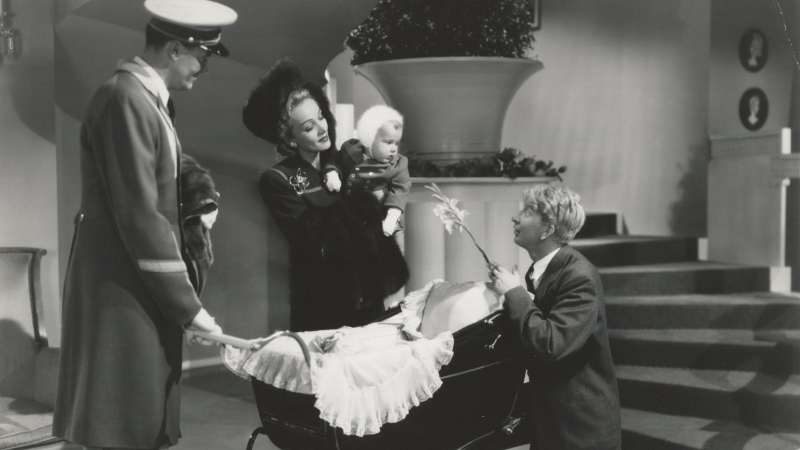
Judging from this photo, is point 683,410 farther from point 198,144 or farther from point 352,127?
point 198,144

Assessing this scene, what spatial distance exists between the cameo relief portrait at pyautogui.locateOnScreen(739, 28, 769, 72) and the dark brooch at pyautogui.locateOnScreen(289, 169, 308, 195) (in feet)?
12.4

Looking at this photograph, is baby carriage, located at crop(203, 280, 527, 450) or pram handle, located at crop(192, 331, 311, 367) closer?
pram handle, located at crop(192, 331, 311, 367)

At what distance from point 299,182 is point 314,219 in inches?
5.5

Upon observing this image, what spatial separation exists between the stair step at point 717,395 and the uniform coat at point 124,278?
2.93 metres

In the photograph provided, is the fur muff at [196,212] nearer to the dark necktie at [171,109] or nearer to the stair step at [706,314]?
the dark necktie at [171,109]

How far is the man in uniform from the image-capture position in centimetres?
219

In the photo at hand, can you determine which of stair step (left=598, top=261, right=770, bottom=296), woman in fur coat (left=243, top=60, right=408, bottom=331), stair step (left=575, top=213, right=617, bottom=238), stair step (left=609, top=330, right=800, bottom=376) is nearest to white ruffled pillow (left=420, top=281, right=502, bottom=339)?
woman in fur coat (left=243, top=60, right=408, bottom=331)

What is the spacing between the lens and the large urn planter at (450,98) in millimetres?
3570

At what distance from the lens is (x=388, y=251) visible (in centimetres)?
305

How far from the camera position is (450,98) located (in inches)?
145

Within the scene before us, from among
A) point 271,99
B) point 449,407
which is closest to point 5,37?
point 271,99

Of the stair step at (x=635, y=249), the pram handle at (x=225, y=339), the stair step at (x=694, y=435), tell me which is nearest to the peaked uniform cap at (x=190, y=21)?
the pram handle at (x=225, y=339)

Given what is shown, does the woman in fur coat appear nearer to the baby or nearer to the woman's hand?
the baby

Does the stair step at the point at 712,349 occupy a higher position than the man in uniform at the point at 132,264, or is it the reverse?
the man in uniform at the point at 132,264
